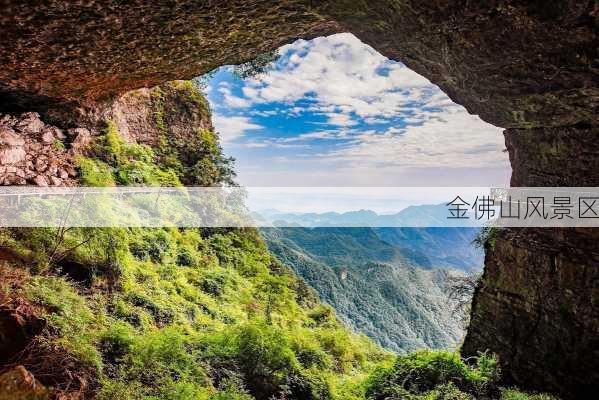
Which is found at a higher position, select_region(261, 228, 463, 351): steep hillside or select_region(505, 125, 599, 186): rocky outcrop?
select_region(505, 125, 599, 186): rocky outcrop

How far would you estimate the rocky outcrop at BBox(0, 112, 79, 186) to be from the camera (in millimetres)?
7641

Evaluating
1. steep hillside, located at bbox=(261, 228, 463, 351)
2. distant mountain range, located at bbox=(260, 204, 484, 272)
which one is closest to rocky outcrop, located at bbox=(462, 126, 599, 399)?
steep hillside, located at bbox=(261, 228, 463, 351)

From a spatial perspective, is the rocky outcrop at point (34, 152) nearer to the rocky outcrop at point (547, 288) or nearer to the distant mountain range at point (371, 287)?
the rocky outcrop at point (547, 288)

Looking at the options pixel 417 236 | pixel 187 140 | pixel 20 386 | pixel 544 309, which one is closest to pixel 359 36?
pixel 544 309

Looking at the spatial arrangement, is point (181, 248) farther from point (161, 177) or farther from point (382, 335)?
point (382, 335)

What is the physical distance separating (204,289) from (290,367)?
173 inches

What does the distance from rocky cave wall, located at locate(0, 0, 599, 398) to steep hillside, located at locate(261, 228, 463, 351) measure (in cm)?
1971

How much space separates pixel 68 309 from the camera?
5.57m

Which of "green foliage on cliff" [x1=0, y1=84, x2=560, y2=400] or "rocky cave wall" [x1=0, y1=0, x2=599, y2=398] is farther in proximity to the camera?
"green foliage on cliff" [x1=0, y1=84, x2=560, y2=400]

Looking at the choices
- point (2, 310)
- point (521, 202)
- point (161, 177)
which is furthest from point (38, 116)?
point (521, 202)

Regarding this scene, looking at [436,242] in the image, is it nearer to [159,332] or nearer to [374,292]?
[374,292]

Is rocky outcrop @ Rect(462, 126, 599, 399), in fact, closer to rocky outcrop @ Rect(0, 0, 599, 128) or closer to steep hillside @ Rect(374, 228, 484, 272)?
rocky outcrop @ Rect(0, 0, 599, 128)

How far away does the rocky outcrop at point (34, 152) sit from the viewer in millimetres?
7641

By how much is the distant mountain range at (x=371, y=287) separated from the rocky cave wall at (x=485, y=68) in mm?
12407
